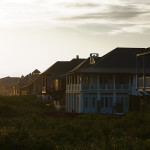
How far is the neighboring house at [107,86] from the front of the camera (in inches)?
2226

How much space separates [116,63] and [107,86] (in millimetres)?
3726

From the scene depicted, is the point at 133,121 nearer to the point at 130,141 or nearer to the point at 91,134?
the point at 91,134

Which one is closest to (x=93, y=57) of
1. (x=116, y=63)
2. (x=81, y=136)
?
(x=116, y=63)

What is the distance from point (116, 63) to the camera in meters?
58.8

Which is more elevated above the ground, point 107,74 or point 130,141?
point 107,74

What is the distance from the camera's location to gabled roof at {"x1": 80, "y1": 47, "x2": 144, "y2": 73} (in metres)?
57.1

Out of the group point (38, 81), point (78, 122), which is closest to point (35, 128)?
point (78, 122)

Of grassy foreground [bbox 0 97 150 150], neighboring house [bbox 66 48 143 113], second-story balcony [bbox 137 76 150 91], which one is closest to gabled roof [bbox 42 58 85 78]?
neighboring house [bbox 66 48 143 113]

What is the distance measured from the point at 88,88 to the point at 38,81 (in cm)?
4738

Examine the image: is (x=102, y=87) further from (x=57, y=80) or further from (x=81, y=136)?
(x=81, y=136)

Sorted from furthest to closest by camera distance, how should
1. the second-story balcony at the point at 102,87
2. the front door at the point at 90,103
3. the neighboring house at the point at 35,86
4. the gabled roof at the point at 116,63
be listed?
1. the neighboring house at the point at 35,86
2. the gabled roof at the point at 116,63
3. the second-story balcony at the point at 102,87
4. the front door at the point at 90,103

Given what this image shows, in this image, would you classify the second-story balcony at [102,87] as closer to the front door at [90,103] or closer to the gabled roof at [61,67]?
the front door at [90,103]

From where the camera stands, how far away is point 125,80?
2281 inches

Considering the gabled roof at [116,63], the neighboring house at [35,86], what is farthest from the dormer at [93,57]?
the neighboring house at [35,86]
